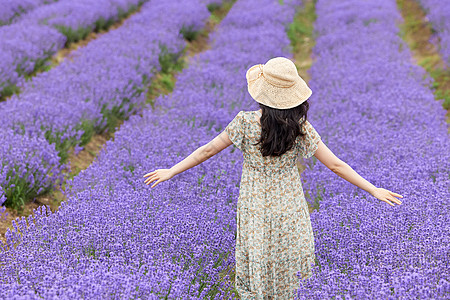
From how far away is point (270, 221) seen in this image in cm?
257

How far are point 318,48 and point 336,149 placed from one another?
4294 millimetres

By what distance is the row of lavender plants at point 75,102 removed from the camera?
387cm

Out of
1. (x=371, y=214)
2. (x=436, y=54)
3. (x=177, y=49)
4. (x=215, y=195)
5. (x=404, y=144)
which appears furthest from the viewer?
(x=436, y=54)

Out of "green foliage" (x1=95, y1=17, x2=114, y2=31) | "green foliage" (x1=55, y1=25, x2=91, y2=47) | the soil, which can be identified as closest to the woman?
the soil

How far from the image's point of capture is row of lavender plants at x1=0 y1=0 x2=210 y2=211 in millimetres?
3873

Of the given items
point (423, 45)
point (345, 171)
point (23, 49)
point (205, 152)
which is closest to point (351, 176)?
point (345, 171)

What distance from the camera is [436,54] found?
8875 mm

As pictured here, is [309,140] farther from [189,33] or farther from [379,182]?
[189,33]

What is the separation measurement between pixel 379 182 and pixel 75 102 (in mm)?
3116

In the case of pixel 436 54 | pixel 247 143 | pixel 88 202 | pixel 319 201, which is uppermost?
pixel 247 143

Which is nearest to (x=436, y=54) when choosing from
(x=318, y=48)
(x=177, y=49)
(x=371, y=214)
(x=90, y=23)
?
(x=318, y=48)

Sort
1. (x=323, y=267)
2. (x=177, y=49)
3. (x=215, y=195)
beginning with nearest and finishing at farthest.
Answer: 1. (x=323, y=267)
2. (x=215, y=195)
3. (x=177, y=49)

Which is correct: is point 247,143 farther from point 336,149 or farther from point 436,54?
point 436,54

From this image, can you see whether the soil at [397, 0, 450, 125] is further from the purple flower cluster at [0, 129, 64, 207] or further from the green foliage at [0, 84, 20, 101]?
Answer: the green foliage at [0, 84, 20, 101]
